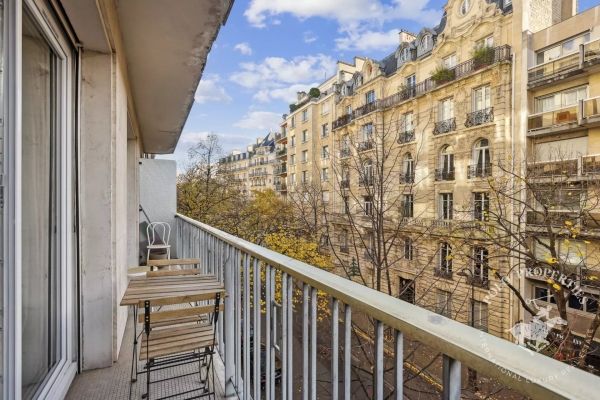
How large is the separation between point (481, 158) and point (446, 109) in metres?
2.65

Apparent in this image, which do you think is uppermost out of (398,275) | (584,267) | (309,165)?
(309,165)

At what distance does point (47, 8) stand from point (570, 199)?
400 inches

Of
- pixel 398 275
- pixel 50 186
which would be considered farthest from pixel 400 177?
pixel 50 186

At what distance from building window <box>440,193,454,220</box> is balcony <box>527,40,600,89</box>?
4511 millimetres

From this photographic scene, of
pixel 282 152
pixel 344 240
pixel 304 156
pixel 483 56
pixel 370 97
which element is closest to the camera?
pixel 483 56

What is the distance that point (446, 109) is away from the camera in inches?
524

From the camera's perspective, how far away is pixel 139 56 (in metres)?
2.80

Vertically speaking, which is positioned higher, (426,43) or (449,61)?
(426,43)

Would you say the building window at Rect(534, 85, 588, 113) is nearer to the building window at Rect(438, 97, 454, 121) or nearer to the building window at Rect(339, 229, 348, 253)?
the building window at Rect(438, 97, 454, 121)

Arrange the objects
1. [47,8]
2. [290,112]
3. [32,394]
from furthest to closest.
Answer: [290,112]
[47,8]
[32,394]

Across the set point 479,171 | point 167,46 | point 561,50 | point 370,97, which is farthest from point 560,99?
point 167,46

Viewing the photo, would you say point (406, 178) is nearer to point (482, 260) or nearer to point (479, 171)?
point (479, 171)

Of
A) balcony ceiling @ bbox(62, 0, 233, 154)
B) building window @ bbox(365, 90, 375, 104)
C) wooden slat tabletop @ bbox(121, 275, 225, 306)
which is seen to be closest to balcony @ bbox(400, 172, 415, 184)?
building window @ bbox(365, 90, 375, 104)

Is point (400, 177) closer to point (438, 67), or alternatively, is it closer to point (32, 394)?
point (438, 67)
